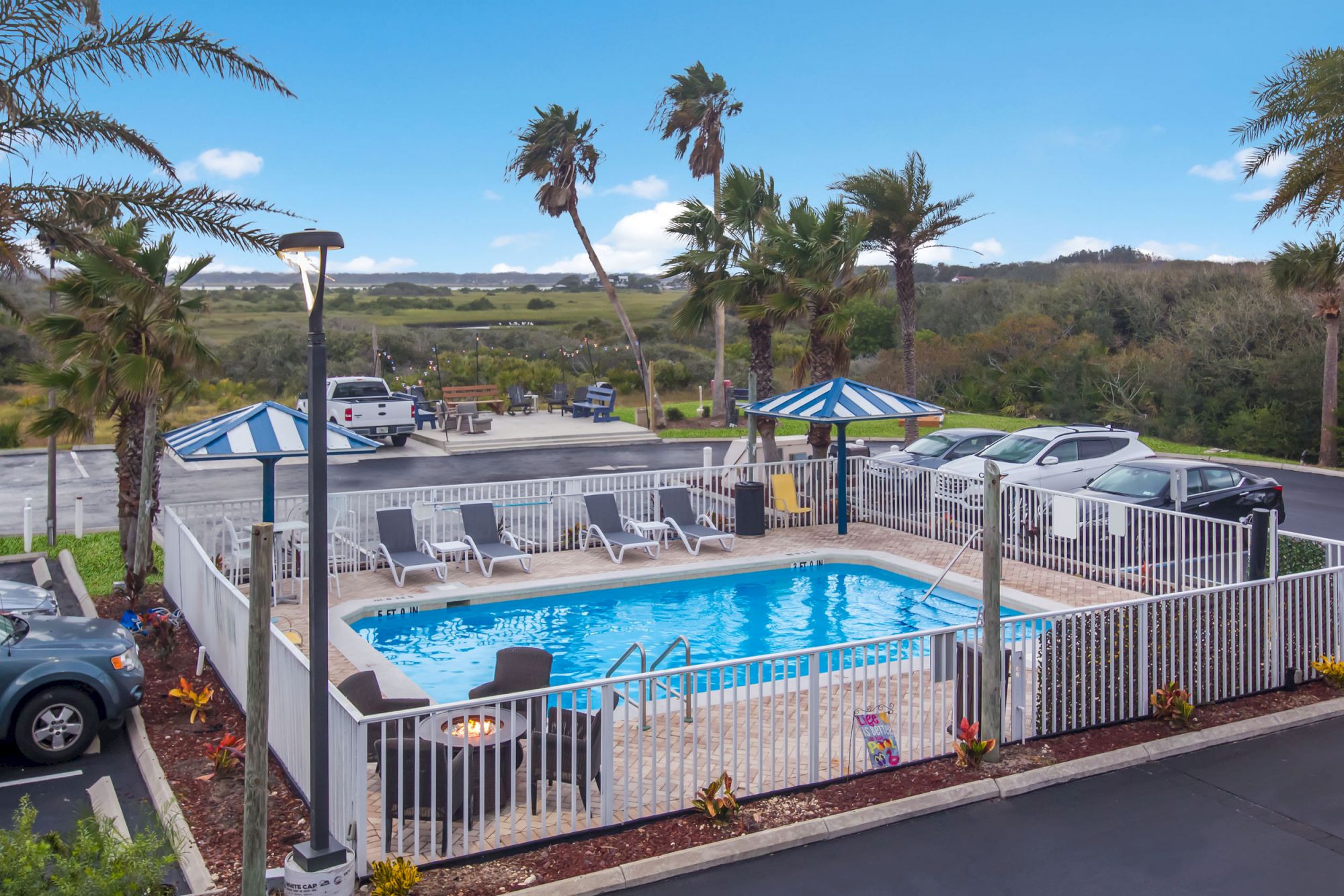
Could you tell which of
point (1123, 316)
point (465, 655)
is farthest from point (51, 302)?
point (1123, 316)

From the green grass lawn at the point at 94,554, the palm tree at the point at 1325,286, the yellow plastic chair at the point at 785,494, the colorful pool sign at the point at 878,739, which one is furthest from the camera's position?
the palm tree at the point at 1325,286

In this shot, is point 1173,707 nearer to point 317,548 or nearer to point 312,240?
point 317,548

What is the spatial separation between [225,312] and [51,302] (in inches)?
3043

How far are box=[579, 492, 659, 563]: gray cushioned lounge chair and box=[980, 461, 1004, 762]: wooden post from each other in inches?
300

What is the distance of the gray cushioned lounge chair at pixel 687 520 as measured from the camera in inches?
649

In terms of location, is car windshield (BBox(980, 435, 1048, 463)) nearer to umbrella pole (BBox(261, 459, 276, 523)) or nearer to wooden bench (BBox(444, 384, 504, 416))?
umbrella pole (BBox(261, 459, 276, 523))

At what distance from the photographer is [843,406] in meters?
17.0

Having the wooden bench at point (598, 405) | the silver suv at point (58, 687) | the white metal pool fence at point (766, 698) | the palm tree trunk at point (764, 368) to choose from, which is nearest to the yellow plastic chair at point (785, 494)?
the palm tree trunk at point (764, 368)

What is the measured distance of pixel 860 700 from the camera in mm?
9984

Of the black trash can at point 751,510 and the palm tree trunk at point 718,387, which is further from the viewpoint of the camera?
the palm tree trunk at point 718,387

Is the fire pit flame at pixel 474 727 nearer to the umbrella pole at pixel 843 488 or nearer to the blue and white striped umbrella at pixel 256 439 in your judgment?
the blue and white striped umbrella at pixel 256 439

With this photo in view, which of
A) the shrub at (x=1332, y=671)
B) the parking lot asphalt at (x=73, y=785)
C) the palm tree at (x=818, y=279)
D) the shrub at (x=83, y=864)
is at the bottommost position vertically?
the parking lot asphalt at (x=73, y=785)

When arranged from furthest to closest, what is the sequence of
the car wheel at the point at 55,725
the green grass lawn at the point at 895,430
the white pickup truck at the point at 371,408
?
the green grass lawn at the point at 895,430
the white pickup truck at the point at 371,408
the car wheel at the point at 55,725

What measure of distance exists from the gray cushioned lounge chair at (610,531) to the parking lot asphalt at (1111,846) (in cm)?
835
